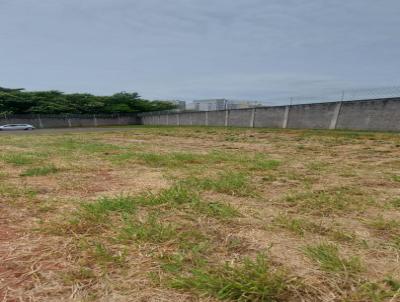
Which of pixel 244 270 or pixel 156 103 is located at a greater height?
pixel 244 270

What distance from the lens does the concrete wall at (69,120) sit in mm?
37875

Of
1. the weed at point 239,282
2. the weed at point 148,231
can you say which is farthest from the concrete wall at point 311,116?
the weed at point 239,282

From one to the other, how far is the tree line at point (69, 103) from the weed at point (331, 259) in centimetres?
4523

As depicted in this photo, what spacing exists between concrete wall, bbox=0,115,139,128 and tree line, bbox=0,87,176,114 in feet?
3.03

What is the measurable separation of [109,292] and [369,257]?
156 centimetres

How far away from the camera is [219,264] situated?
1574 mm

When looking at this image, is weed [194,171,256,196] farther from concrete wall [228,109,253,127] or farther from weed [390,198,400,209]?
concrete wall [228,109,253,127]

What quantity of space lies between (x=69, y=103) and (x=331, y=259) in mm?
47226

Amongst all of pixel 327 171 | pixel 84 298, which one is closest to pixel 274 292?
pixel 84 298

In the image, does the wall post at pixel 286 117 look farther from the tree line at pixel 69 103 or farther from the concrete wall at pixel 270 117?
the tree line at pixel 69 103

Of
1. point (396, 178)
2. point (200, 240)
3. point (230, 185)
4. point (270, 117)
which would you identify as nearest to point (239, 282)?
point (200, 240)

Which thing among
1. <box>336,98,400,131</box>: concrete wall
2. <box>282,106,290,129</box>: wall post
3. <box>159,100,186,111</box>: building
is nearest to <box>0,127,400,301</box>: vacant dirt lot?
<box>336,98,400,131</box>: concrete wall

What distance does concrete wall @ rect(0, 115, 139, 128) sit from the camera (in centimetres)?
3788

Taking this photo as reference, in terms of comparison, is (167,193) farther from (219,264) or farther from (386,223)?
(386,223)
